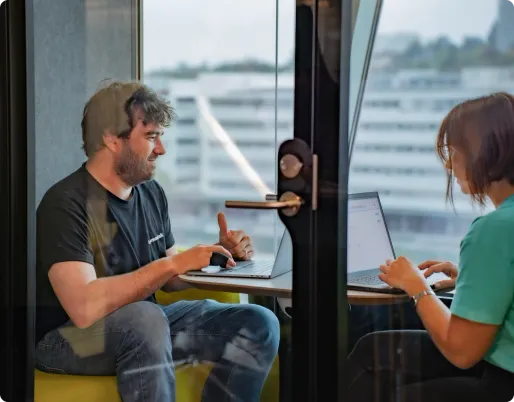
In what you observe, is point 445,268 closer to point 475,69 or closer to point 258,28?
point 475,69

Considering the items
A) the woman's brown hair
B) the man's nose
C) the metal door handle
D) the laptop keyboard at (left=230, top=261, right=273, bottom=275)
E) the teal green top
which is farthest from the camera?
the man's nose

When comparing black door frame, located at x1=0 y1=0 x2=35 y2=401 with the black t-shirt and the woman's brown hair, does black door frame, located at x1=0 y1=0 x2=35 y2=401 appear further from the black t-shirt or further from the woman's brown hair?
the woman's brown hair

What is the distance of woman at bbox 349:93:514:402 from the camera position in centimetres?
157

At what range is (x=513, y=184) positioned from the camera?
5.45ft

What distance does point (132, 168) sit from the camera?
2059 mm

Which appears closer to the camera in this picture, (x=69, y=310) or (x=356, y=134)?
(x=356, y=134)

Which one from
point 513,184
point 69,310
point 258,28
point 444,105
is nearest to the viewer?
point 513,184

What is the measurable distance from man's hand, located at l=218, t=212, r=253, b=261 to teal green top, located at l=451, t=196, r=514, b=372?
0.59 metres

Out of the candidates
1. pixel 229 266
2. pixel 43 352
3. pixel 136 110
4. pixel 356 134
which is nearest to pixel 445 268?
pixel 356 134

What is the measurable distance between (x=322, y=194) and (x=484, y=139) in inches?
15.9

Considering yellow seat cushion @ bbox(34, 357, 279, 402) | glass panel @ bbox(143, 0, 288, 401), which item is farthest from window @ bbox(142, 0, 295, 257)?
yellow seat cushion @ bbox(34, 357, 279, 402)

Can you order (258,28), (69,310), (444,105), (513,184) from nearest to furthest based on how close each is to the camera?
(513,184)
(444,105)
(258,28)
(69,310)

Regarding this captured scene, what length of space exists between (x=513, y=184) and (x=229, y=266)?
768 mm

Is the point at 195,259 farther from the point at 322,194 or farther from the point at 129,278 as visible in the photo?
the point at 322,194
